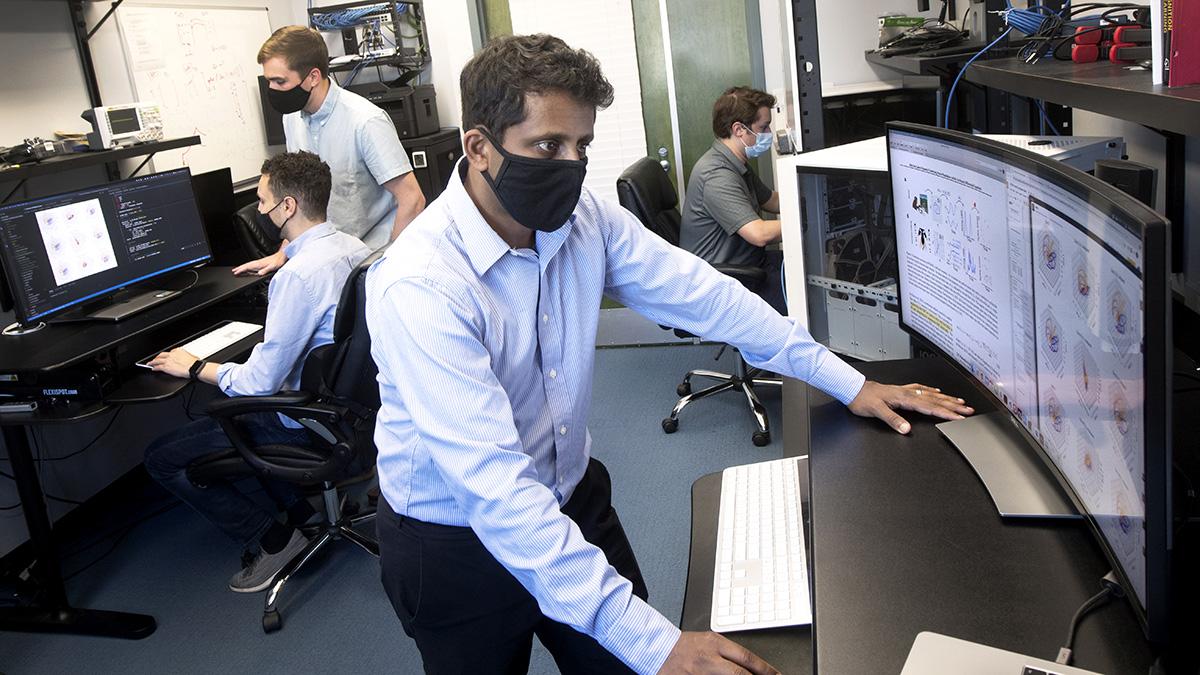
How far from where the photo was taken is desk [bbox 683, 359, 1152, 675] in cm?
87

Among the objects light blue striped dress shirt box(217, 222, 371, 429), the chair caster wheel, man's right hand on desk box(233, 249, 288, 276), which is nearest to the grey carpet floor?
the chair caster wheel

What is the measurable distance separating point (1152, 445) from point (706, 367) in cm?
342

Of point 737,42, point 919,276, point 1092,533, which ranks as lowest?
point 1092,533

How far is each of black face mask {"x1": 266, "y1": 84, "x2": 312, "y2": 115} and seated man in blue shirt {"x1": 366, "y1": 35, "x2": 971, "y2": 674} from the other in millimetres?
1990

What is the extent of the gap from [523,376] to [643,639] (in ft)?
1.28

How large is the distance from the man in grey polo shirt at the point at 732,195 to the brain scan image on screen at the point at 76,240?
1938mm

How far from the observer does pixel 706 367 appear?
13.5ft

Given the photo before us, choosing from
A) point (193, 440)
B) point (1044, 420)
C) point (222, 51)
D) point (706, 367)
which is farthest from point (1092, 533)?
point (222, 51)

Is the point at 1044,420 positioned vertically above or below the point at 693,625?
above

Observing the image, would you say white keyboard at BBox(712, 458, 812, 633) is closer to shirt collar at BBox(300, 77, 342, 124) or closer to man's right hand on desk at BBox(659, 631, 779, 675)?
man's right hand on desk at BBox(659, 631, 779, 675)

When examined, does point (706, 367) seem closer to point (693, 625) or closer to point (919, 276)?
point (919, 276)

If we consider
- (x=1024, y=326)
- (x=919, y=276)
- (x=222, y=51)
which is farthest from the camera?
(x=222, y=51)

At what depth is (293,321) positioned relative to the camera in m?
2.38

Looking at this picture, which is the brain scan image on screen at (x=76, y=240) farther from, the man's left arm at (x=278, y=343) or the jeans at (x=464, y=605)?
the jeans at (x=464, y=605)
